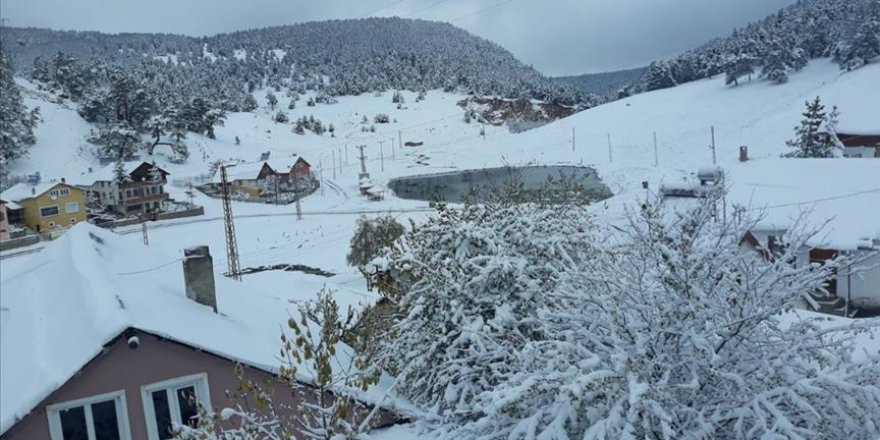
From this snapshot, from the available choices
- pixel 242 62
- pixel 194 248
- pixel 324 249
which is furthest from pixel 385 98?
pixel 194 248

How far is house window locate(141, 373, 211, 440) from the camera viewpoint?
693cm

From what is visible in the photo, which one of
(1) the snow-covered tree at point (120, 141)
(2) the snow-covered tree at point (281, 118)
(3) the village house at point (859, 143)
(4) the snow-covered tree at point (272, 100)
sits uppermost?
(4) the snow-covered tree at point (272, 100)

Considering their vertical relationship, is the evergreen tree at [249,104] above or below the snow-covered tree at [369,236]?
above

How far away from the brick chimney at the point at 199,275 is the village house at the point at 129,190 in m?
27.7

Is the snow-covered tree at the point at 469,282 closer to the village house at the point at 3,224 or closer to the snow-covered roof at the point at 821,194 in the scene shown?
the village house at the point at 3,224

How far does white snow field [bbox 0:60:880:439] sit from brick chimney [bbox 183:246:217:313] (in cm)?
109

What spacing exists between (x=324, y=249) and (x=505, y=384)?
28201 mm

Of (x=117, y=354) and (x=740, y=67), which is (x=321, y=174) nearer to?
(x=740, y=67)

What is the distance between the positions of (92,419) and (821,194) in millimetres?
22031

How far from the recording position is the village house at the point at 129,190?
35.6 m

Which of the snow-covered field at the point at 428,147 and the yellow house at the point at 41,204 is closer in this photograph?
the yellow house at the point at 41,204

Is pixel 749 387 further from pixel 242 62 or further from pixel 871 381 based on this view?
pixel 242 62

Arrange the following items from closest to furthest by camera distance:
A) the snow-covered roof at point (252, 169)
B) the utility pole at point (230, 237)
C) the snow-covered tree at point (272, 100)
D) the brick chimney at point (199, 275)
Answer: the brick chimney at point (199, 275) → the utility pole at point (230, 237) → the snow-covered roof at point (252, 169) → the snow-covered tree at point (272, 100)

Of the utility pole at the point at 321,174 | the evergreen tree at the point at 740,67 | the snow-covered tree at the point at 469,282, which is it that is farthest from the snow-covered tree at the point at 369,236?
the evergreen tree at the point at 740,67
